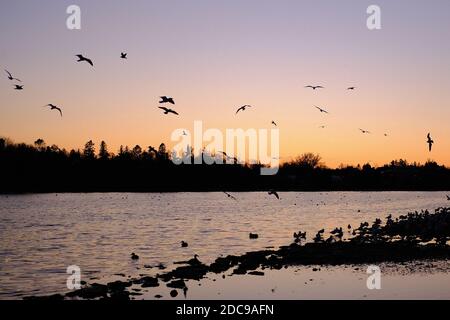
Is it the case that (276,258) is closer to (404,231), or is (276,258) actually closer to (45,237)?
(404,231)

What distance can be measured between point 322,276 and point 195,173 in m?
147

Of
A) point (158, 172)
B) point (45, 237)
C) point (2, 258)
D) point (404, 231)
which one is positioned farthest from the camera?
→ point (158, 172)

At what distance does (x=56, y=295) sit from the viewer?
21.2 meters

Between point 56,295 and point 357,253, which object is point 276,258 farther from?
point 56,295

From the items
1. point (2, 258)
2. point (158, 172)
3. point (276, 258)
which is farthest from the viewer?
point (158, 172)

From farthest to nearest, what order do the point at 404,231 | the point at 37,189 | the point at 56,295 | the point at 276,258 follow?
the point at 37,189
the point at 404,231
the point at 276,258
the point at 56,295
